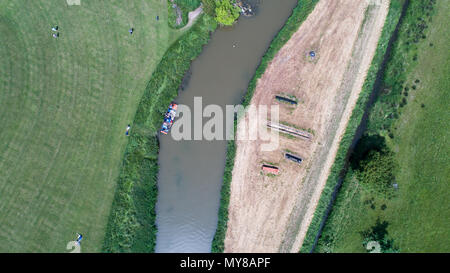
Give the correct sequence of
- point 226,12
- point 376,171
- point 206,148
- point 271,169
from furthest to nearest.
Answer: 1. point 206,148
2. point 271,169
3. point 226,12
4. point 376,171

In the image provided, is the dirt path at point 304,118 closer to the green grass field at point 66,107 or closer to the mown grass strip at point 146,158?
the mown grass strip at point 146,158

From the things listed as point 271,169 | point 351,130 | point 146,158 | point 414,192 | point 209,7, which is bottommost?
point 414,192

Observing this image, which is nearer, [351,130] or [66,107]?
[66,107]

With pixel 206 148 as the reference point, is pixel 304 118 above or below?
above

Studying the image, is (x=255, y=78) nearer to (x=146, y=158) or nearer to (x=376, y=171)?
(x=146, y=158)

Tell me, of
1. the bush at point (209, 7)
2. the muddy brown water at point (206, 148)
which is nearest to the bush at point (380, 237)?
the muddy brown water at point (206, 148)

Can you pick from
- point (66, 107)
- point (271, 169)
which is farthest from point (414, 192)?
point (66, 107)
